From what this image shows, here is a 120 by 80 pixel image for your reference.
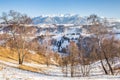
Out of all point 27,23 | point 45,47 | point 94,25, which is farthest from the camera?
point 45,47

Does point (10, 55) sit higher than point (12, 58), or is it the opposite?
point (12, 58)

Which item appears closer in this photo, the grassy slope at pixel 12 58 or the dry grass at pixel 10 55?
the grassy slope at pixel 12 58

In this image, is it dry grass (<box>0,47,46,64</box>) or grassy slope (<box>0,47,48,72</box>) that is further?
dry grass (<box>0,47,46,64</box>)

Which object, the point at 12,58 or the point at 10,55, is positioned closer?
the point at 12,58

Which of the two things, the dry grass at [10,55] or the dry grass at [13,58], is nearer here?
the dry grass at [13,58]

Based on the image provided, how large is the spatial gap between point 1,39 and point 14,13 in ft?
240

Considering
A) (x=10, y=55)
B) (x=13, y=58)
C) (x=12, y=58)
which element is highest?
(x=12, y=58)

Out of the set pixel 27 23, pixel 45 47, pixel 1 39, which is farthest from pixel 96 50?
pixel 1 39

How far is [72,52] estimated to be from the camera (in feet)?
183

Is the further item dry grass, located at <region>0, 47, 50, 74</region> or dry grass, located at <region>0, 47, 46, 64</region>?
dry grass, located at <region>0, 47, 46, 64</region>

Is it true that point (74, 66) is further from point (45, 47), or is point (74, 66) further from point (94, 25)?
point (45, 47)

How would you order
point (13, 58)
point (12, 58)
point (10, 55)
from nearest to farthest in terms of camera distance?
point (12, 58) < point (13, 58) < point (10, 55)

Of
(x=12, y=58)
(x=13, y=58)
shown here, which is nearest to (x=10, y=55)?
(x=13, y=58)

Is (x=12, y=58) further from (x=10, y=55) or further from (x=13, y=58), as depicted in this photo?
(x=10, y=55)
